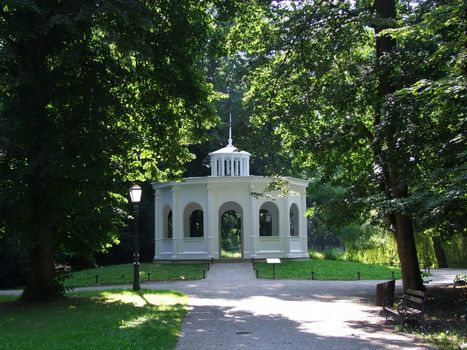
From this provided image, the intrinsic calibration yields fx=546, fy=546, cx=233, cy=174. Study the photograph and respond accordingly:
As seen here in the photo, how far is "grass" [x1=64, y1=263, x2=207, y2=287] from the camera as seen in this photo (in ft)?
82.2

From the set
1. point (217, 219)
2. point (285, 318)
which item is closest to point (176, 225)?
point (217, 219)

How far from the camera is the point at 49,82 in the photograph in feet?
50.5

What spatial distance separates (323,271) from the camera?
1069 inches

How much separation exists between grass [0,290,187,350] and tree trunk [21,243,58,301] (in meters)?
0.55

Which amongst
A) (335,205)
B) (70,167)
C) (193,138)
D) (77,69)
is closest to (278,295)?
(335,205)

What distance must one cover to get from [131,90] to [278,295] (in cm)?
835

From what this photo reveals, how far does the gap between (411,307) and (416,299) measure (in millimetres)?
709

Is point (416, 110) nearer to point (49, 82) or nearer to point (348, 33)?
point (348, 33)

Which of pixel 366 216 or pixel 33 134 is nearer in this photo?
pixel 33 134

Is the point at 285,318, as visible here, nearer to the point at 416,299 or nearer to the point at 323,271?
the point at 416,299

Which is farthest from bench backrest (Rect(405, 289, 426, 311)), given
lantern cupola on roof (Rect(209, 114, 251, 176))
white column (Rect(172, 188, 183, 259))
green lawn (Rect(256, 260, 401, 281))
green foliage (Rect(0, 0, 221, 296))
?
lantern cupola on roof (Rect(209, 114, 251, 176))

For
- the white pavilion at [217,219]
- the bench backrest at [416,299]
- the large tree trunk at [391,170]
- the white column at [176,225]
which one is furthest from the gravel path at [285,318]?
the white column at [176,225]

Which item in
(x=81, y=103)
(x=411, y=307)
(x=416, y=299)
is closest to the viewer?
(x=416, y=299)

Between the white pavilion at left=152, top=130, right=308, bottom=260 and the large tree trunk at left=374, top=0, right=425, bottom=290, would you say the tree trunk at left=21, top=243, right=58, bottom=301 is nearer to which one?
the large tree trunk at left=374, top=0, right=425, bottom=290
